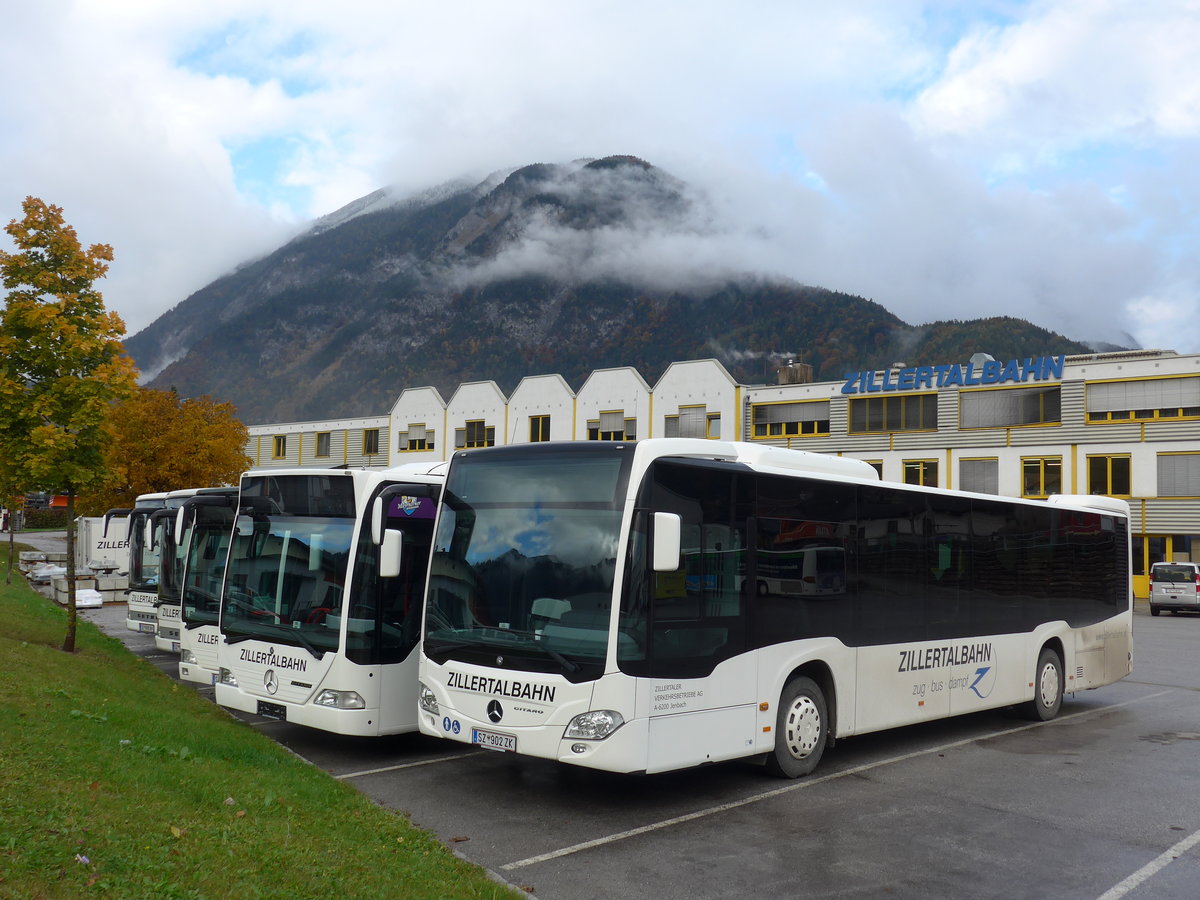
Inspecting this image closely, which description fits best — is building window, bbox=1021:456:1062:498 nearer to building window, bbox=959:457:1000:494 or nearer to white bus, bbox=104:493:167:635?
building window, bbox=959:457:1000:494

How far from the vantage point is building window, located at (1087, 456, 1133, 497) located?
4441 centimetres

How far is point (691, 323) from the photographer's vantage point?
627 feet

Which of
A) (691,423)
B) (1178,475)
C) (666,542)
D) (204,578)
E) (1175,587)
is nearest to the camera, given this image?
(666,542)

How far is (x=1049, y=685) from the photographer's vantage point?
1370 centimetres

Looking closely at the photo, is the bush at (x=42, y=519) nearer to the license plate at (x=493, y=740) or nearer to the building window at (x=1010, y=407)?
the building window at (x=1010, y=407)

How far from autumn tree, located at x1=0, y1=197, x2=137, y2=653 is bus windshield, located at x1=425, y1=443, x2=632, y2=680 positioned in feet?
24.9

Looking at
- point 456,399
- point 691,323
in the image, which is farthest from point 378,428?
point 691,323

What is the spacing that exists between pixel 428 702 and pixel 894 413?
4441 cm

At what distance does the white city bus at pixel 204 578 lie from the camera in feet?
41.8

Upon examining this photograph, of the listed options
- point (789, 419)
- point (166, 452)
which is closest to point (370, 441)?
point (166, 452)

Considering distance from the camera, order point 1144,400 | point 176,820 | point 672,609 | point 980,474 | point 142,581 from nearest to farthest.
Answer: point 176,820, point 672,609, point 142,581, point 1144,400, point 980,474

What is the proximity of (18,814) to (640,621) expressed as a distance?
4188 mm

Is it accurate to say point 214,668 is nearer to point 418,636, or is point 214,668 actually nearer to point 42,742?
point 418,636

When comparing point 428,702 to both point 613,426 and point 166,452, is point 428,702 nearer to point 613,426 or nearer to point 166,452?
point 166,452
